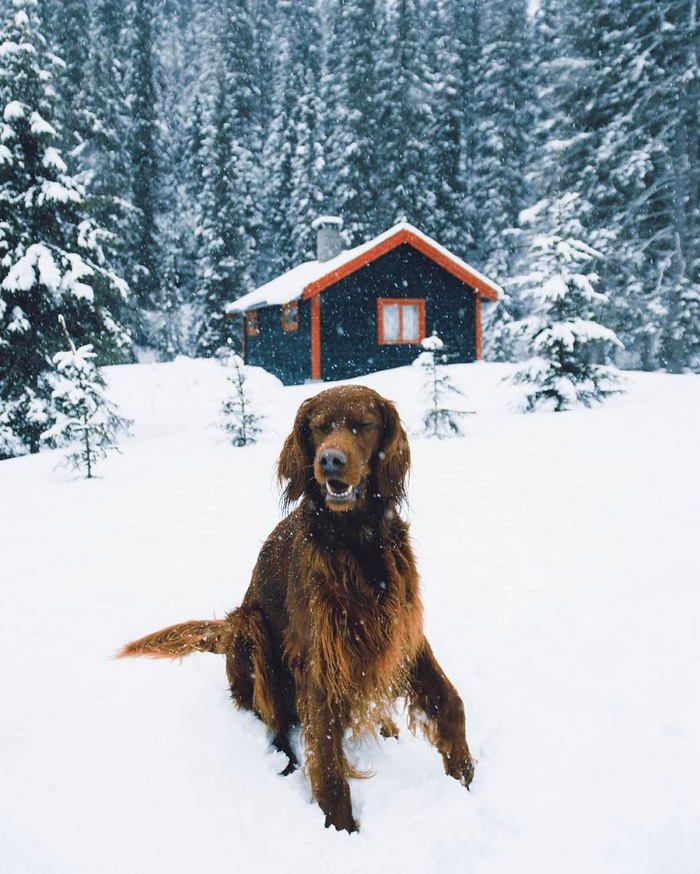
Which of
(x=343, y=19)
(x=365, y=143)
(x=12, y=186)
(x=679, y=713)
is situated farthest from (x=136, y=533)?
(x=343, y=19)

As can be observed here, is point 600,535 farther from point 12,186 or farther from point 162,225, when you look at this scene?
point 162,225

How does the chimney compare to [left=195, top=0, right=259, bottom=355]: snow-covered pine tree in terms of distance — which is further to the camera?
[left=195, top=0, right=259, bottom=355]: snow-covered pine tree

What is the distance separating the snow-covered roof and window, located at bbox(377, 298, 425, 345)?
53.2 inches

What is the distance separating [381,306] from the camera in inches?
683

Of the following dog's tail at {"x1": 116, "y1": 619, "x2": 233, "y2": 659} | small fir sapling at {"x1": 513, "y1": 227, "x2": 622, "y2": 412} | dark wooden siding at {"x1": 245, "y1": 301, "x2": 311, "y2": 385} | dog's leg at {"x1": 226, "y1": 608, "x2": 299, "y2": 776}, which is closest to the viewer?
dog's leg at {"x1": 226, "y1": 608, "x2": 299, "y2": 776}

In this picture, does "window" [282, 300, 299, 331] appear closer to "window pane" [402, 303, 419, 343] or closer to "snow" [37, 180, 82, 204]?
"window pane" [402, 303, 419, 343]

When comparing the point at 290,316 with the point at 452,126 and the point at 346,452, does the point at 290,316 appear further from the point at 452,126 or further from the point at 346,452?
the point at 346,452

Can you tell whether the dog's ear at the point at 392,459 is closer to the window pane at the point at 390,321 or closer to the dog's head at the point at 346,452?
the dog's head at the point at 346,452

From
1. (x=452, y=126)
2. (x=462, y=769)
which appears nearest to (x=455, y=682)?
(x=462, y=769)

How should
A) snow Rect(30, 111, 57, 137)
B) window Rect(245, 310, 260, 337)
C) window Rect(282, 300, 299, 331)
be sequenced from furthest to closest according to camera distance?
1. window Rect(245, 310, 260, 337)
2. window Rect(282, 300, 299, 331)
3. snow Rect(30, 111, 57, 137)

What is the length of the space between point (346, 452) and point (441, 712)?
3.37ft

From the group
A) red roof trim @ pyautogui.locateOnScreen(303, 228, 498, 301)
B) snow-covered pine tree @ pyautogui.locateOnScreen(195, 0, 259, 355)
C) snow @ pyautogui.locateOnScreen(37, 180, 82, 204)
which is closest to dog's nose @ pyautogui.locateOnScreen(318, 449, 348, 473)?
snow @ pyautogui.locateOnScreen(37, 180, 82, 204)

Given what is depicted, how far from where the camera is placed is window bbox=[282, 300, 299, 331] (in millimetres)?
18078

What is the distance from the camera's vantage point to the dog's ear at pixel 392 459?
217cm
